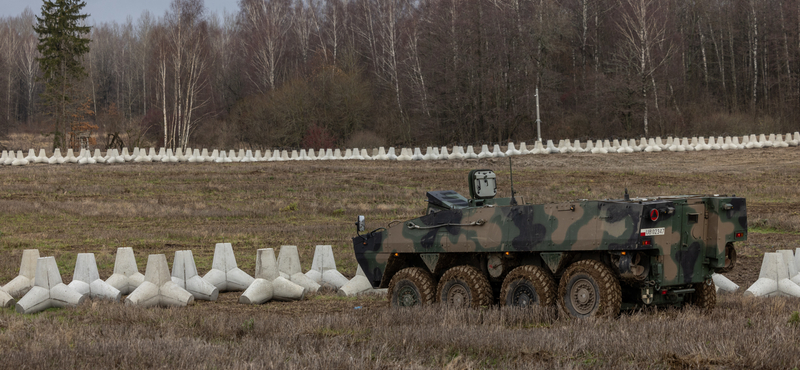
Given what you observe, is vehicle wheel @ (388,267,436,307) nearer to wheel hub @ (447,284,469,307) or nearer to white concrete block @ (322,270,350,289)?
wheel hub @ (447,284,469,307)

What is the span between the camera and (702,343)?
7121 millimetres

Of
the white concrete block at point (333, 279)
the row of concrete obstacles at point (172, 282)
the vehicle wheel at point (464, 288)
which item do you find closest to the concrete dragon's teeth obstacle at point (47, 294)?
the row of concrete obstacles at point (172, 282)

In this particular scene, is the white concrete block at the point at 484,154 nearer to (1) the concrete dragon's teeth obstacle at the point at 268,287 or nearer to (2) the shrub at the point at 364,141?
(2) the shrub at the point at 364,141

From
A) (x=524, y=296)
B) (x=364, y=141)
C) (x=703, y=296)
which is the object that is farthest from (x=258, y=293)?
(x=364, y=141)

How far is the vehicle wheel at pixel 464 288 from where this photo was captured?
10477mm

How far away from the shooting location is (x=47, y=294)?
1157 centimetres

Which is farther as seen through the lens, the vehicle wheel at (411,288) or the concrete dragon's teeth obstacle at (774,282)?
the concrete dragon's teeth obstacle at (774,282)

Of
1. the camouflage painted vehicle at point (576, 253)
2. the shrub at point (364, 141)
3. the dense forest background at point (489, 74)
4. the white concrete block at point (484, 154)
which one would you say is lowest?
the camouflage painted vehicle at point (576, 253)

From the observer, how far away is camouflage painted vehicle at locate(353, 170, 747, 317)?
355 inches

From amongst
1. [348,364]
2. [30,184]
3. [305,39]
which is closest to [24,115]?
[305,39]

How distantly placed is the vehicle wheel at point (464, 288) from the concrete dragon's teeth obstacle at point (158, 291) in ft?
12.8

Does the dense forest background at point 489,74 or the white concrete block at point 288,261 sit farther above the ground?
the dense forest background at point 489,74

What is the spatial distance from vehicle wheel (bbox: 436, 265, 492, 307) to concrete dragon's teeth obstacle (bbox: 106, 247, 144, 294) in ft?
16.9

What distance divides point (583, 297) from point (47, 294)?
7.55 metres
